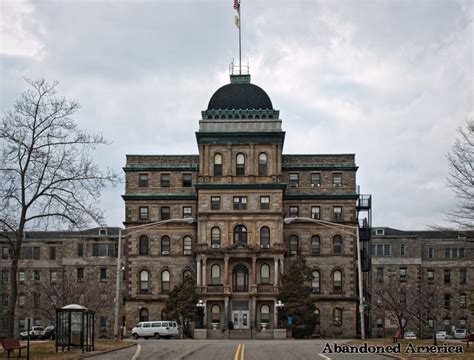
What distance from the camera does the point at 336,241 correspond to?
290 feet

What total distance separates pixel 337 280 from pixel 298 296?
9.59m

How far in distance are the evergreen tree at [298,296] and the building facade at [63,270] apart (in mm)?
23792

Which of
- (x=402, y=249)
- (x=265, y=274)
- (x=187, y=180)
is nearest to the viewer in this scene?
(x=265, y=274)

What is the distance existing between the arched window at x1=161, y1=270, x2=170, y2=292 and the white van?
12.5 meters

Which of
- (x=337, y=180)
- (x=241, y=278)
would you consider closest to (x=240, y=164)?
(x=337, y=180)

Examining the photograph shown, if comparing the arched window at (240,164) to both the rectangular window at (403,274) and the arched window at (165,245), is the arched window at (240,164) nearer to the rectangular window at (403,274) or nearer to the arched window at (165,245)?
the arched window at (165,245)

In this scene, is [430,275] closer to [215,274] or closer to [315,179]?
[315,179]

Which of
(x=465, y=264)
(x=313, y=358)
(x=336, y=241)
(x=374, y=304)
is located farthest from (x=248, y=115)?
(x=313, y=358)

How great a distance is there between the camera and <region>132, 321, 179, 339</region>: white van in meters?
75.0

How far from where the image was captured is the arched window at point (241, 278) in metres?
85.2

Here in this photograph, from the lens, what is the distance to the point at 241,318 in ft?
275

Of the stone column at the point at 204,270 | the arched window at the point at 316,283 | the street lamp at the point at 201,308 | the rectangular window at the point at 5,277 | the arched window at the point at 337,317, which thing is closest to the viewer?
the street lamp at the point at 201,308

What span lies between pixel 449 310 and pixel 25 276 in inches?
2033

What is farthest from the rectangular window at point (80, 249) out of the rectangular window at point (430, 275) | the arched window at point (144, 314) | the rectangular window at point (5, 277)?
the rectangular window at point (430, 275)
